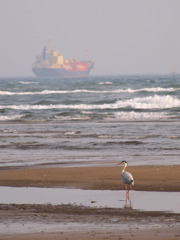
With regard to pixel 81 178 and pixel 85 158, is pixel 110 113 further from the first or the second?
pixel 81 178

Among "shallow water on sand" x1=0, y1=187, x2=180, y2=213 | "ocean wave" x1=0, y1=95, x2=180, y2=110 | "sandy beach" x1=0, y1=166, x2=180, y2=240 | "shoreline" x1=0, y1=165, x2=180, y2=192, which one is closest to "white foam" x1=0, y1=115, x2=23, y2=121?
"ocean wave" x1=0, y1=95, x2=180, y2=110

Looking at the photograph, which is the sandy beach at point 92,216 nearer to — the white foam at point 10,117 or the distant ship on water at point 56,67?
the white foam at point 10,117

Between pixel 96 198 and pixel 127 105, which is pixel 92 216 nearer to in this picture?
pixel 96 198

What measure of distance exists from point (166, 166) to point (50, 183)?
3.03 meters

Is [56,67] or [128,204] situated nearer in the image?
[128,204]

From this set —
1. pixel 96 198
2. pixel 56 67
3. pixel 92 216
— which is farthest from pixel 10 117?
pixel 56 67

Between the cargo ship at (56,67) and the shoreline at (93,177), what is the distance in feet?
583

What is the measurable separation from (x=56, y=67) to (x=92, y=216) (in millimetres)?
183325

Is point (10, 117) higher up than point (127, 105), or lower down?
lower down

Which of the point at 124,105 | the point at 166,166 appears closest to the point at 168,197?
the point at 166,166

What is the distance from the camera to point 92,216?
753cm

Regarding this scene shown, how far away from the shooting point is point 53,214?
7668 mm

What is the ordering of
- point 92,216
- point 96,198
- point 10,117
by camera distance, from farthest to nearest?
point 10,117
point 96,198
point 92,216

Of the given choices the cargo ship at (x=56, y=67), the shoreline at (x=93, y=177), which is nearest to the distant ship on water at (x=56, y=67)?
the cargo ship at (x=56, y=67)
